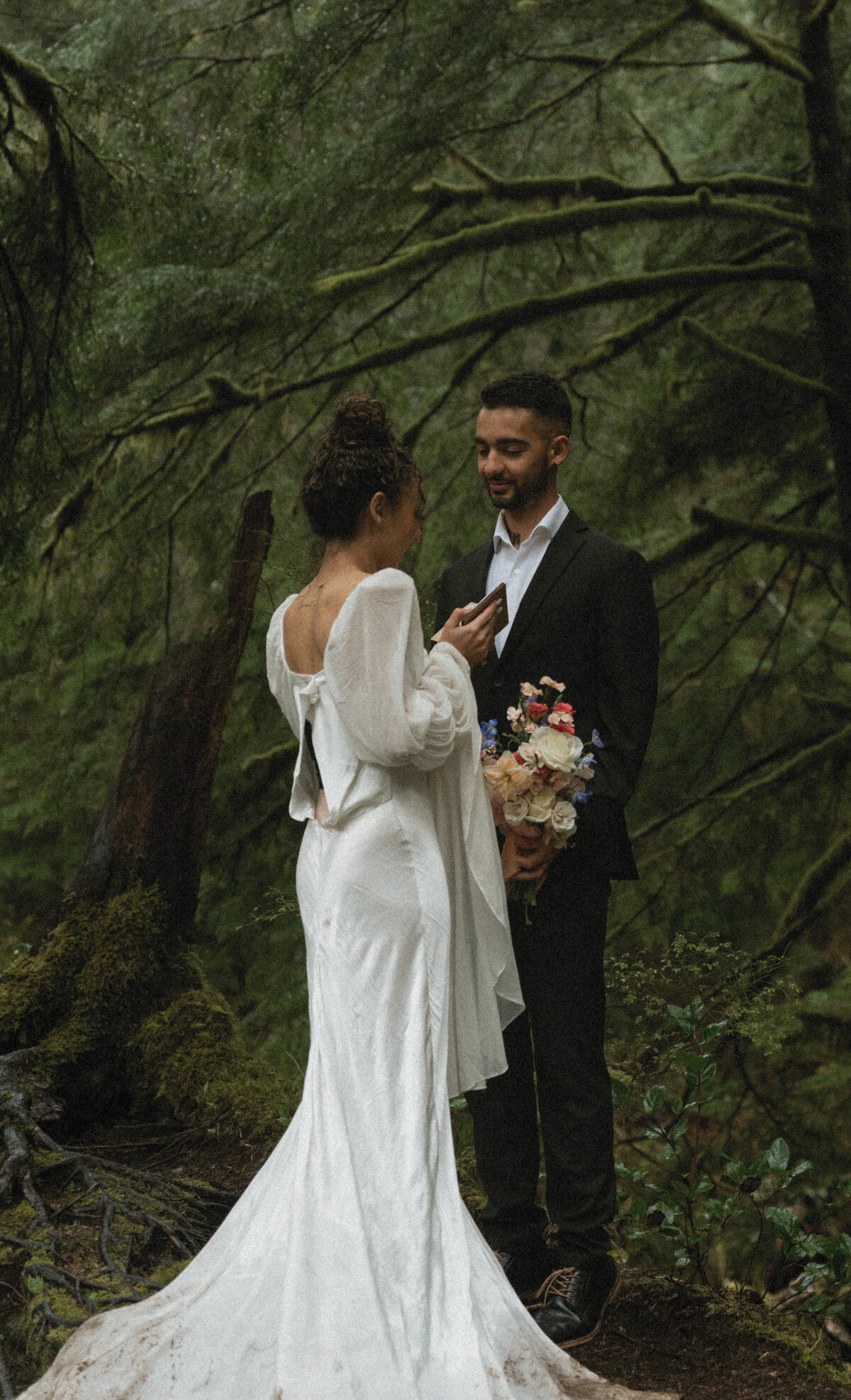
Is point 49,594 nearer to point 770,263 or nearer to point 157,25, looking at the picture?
point 157,25

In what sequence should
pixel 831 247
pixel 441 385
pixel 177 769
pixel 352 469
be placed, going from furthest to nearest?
pixel 441 385 < pixel 831 247 < pixel 177 769 < pixel 352 469

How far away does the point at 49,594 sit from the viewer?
5.11 m

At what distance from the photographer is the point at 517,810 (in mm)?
2723

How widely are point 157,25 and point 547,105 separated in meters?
1.58

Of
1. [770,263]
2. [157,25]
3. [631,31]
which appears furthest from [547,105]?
[157,25]

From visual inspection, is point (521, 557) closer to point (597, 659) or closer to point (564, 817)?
point (597, 659)

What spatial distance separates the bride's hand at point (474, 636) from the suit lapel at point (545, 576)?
0.67 ft

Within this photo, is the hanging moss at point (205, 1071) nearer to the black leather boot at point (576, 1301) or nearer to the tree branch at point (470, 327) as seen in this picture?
the black leather boot at point (576, 1301)

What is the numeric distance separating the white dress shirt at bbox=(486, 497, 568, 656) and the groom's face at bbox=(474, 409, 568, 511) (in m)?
0.07

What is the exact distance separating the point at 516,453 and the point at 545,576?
11.8 inches

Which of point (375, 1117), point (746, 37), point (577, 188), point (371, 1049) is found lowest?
point (375, 1117)

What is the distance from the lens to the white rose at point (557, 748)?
104 inches

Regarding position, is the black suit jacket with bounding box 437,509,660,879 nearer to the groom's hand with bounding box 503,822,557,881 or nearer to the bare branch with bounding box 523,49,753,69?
the groom's hand with bounding box 503,822,557,881

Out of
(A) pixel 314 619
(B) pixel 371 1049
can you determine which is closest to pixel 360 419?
(A) pixel 314 619
